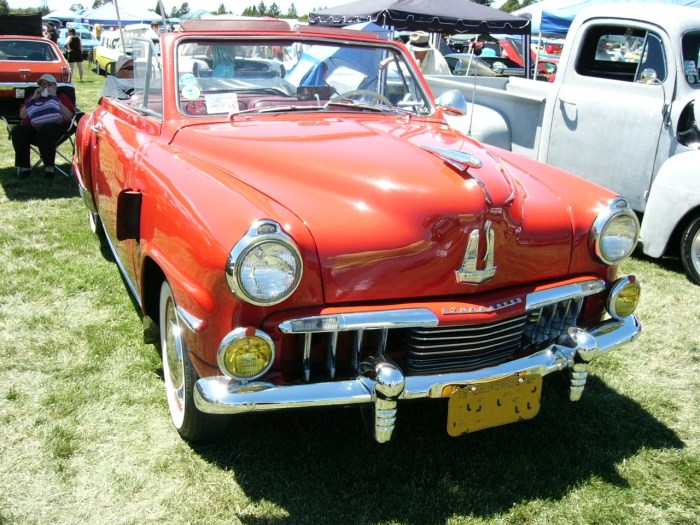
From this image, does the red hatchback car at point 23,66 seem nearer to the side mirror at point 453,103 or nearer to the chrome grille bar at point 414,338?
the side mirror at point 453,103

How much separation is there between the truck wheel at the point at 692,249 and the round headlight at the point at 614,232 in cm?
227

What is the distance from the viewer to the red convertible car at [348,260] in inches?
85.2

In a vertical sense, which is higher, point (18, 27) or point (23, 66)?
point (18, 27)

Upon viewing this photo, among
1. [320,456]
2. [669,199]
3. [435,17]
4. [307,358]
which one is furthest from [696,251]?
[435,17]

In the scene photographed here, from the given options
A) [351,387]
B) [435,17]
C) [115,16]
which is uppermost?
[435,17]

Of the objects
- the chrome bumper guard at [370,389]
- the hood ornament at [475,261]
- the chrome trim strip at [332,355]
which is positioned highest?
the hood ornament at [475,261]

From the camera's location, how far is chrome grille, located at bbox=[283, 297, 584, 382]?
2273 millimetres

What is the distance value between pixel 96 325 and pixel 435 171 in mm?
2256

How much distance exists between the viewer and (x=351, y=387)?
221 centimetres

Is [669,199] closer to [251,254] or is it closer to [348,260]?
[348,260]

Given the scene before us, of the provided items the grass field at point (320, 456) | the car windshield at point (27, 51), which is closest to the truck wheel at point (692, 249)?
the grass field at point (320, 456)

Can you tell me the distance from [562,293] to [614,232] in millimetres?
405

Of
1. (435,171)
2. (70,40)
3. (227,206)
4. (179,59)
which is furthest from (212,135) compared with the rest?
(70,40)

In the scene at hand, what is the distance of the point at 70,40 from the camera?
1803 centimetres
